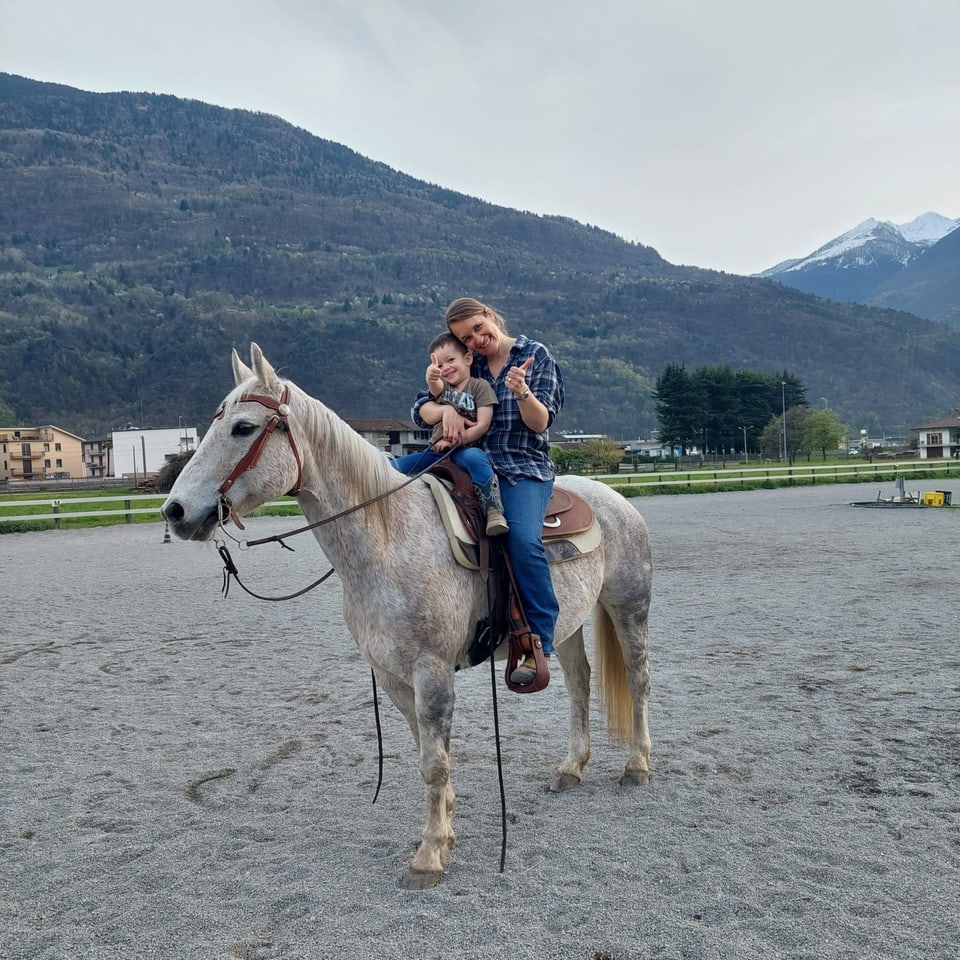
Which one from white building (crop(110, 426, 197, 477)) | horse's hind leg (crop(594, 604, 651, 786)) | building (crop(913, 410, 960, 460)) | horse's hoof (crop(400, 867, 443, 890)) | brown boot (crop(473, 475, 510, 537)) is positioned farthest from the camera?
white building (crop(110, 426, 197, 477))

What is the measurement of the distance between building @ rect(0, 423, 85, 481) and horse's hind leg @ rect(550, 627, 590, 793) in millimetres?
103177

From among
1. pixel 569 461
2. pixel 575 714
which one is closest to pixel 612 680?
pixel 575 714

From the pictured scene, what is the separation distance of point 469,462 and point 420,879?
1.85 meters

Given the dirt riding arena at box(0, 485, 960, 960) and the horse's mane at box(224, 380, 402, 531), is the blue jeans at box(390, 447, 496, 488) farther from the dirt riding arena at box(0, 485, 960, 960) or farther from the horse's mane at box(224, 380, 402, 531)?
the dirt riding arena at box(0, 485, 960, 960)

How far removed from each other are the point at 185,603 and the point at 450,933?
9.04 metres

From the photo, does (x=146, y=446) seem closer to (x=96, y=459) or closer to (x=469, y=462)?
(x=96, y=459)

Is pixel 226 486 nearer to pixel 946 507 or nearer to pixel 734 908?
pixel 734 908

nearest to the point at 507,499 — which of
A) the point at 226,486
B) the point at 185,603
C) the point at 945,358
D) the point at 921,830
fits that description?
the point at 226,486

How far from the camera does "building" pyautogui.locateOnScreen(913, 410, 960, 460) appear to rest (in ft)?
288

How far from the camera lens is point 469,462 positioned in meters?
3.82

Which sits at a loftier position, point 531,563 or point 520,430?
point 520,430

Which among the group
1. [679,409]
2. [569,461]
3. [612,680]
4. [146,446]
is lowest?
[612,680]

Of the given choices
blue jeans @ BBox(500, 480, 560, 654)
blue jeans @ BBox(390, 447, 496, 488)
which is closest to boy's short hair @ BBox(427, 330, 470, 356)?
blue jeans @ BBox(390, 447, 496, 488)

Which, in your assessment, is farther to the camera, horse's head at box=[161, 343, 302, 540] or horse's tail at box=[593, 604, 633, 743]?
horse's tail at box=[593, 604, 633, 743]
